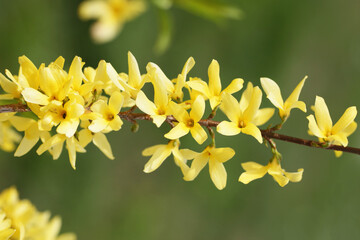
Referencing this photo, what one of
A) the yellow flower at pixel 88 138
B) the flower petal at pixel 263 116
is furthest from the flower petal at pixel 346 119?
the yellow flower at pixel 88 138

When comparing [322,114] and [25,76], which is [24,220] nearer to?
[25,76]

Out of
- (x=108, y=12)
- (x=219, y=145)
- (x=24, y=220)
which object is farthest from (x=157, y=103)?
(x=219, y=145)

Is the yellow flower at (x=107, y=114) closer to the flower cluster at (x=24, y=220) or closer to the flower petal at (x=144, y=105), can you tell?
the flower petal at (x=144, y=105)

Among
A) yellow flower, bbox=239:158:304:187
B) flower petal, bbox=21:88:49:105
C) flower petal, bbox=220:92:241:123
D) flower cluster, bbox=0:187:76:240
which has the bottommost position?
flower cluster, bbox=0:187:76:240

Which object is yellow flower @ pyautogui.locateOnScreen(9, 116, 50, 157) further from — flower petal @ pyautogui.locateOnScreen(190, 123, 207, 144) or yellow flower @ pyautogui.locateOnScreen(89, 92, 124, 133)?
flower petal @ pyautogui.locateOnScreen(190, 123, 207, 144)

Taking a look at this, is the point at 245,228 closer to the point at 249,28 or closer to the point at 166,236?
the point at 166,236

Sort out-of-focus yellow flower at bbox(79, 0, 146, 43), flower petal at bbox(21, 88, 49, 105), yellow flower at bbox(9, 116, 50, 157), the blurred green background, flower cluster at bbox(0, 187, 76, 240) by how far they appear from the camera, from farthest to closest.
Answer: the blurred green background → out-of-focus yellow flower at bbox(79, 0, 146, 43) → flower cluster at bbox(0, 187, 76, 240) → yellow flower at bbox(9, 116, 50, 157) → flower petal at bbox(21, 88, 49, 105)

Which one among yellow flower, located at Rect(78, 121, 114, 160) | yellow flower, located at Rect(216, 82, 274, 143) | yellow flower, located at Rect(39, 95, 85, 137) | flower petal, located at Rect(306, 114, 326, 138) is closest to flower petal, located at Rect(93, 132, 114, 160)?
yellow flower, located at Rect(78, 121, 114, 160)
